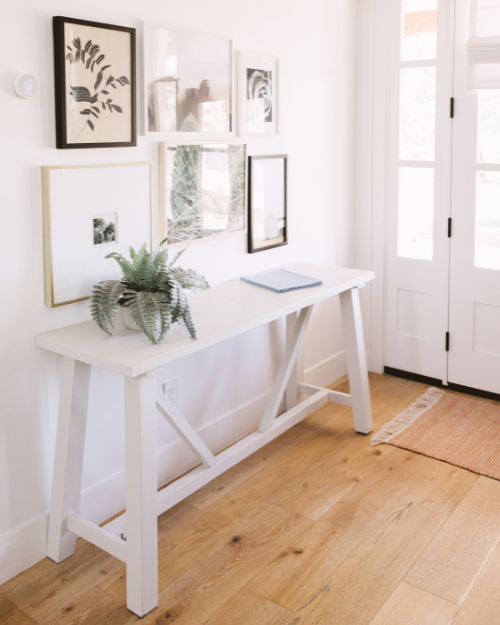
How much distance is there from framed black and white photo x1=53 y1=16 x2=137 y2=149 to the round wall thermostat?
79 mm

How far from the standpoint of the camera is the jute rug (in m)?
2.73

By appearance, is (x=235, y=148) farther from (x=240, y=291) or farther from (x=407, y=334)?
(x=407, y=334)

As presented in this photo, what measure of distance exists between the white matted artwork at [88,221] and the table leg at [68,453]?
26 centimetres

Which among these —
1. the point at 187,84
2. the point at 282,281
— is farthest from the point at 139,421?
the point at 187,84

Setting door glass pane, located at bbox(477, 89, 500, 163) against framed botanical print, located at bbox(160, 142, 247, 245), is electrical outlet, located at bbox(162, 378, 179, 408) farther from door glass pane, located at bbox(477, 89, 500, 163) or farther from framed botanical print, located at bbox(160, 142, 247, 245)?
door glass pane, located at bbox(477, 89, 500, 163)

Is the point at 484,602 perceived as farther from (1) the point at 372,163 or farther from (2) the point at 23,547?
(1) the point at 372,163

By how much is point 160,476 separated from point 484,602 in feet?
4.07

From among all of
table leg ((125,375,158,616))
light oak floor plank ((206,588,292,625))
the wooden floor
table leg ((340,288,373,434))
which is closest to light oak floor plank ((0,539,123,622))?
the wooden floor

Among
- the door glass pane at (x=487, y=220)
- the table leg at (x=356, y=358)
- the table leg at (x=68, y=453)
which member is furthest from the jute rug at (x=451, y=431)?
the table leg at (x=68, y=453)

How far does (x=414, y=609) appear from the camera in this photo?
1.88 meters

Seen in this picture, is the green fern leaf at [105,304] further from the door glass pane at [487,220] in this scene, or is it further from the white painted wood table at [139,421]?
the door glass pane at [487,220]

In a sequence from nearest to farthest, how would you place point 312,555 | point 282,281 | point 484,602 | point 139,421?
point 139,421 < point 484,602 < point 312,555 < point 282,281

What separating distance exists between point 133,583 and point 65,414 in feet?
1.78

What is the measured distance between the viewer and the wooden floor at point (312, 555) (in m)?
1.88
